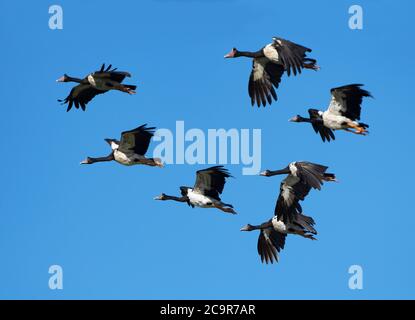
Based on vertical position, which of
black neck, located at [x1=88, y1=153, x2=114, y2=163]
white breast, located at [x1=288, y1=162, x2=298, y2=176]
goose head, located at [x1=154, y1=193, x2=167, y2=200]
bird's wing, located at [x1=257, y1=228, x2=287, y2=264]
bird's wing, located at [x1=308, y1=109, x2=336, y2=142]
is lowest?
bird's wing, located at [x1=257, y1=228, x2=287, y2=264]

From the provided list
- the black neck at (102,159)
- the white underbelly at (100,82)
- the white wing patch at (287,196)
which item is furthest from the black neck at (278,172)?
the white underbelly at (100,82)

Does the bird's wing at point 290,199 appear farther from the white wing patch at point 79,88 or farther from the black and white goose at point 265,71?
the white wing patch at point 79,88

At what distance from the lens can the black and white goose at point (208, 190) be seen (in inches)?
1266

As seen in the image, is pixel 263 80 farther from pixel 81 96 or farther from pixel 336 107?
pixel 81 96

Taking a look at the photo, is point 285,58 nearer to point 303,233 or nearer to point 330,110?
point 330,110

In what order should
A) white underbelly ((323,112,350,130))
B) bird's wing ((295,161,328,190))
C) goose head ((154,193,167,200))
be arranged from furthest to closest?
goose head ((154,193,167,200)), white underbelly ((323,112,350,130)), bird's wing ((295,161,328,190))

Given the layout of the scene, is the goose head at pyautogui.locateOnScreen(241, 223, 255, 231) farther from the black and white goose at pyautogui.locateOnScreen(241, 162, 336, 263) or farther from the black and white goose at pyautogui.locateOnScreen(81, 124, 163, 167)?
the black and white goose at pyautogui.locateOnScreen(81, 124, 163, 167)

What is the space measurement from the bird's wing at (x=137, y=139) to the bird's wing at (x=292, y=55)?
402cm

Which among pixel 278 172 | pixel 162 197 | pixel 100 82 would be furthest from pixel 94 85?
pixel 278 172

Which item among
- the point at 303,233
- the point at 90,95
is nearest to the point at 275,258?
the point at 303,233

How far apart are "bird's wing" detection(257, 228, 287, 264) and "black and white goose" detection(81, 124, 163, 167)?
4.41 metres

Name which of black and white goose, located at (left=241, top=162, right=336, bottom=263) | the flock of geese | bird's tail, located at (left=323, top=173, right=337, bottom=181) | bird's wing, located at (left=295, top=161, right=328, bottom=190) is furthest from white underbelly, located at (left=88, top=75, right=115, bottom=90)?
bird's tail, located at (left=323, top=173, right=337, bottom=181)

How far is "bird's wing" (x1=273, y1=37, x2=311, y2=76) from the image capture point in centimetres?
3111

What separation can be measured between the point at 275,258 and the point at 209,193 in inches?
141
